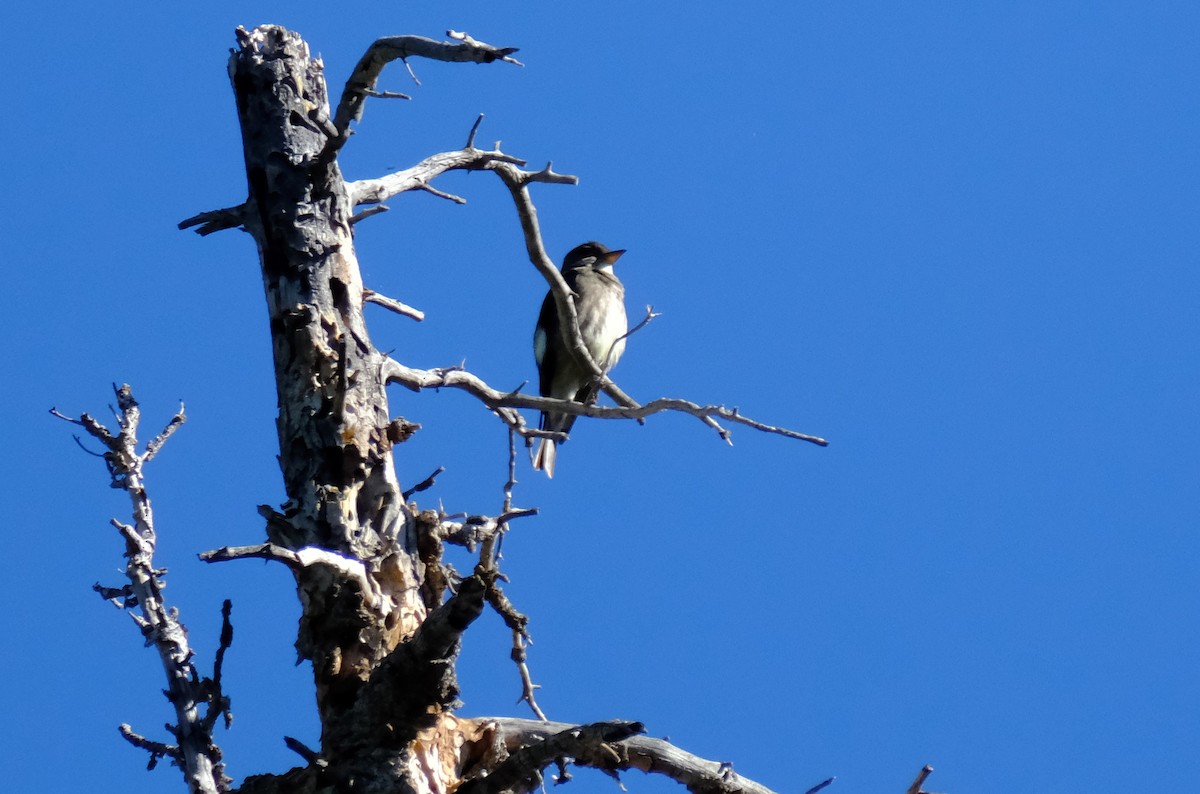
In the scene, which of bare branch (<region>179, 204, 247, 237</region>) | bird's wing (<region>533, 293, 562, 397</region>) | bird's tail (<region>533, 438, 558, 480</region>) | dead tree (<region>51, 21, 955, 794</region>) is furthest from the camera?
bird's wing (<region>533, 293, 562, 397</region>)

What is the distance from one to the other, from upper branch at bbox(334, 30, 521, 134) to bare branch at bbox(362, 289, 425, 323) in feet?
2.09

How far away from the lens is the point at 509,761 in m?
4.24

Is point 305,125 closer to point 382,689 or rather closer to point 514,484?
point 514,484

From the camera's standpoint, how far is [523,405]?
18.4ft

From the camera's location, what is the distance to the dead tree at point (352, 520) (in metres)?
4.25

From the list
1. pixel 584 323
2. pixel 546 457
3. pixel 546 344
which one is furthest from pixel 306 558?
pixel 546 344

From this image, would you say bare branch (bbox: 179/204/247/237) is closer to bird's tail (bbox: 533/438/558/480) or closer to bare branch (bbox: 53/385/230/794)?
bare branch (bbox: 53/385/230/794)

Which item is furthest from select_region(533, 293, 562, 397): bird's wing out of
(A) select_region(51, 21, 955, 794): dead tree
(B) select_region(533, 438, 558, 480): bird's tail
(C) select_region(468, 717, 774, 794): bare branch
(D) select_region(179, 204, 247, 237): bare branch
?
(C) select_region(468, 717, 774, 794): bare branch

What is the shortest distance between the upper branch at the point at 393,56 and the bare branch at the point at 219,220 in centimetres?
49

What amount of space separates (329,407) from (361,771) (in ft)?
4.03

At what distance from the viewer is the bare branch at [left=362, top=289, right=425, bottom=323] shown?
5.34 meters

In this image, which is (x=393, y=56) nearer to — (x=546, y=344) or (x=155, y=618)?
(x=155, y=618)

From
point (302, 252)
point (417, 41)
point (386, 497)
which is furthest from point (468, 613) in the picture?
point (417, 41)

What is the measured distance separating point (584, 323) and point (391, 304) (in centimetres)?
A: 437
